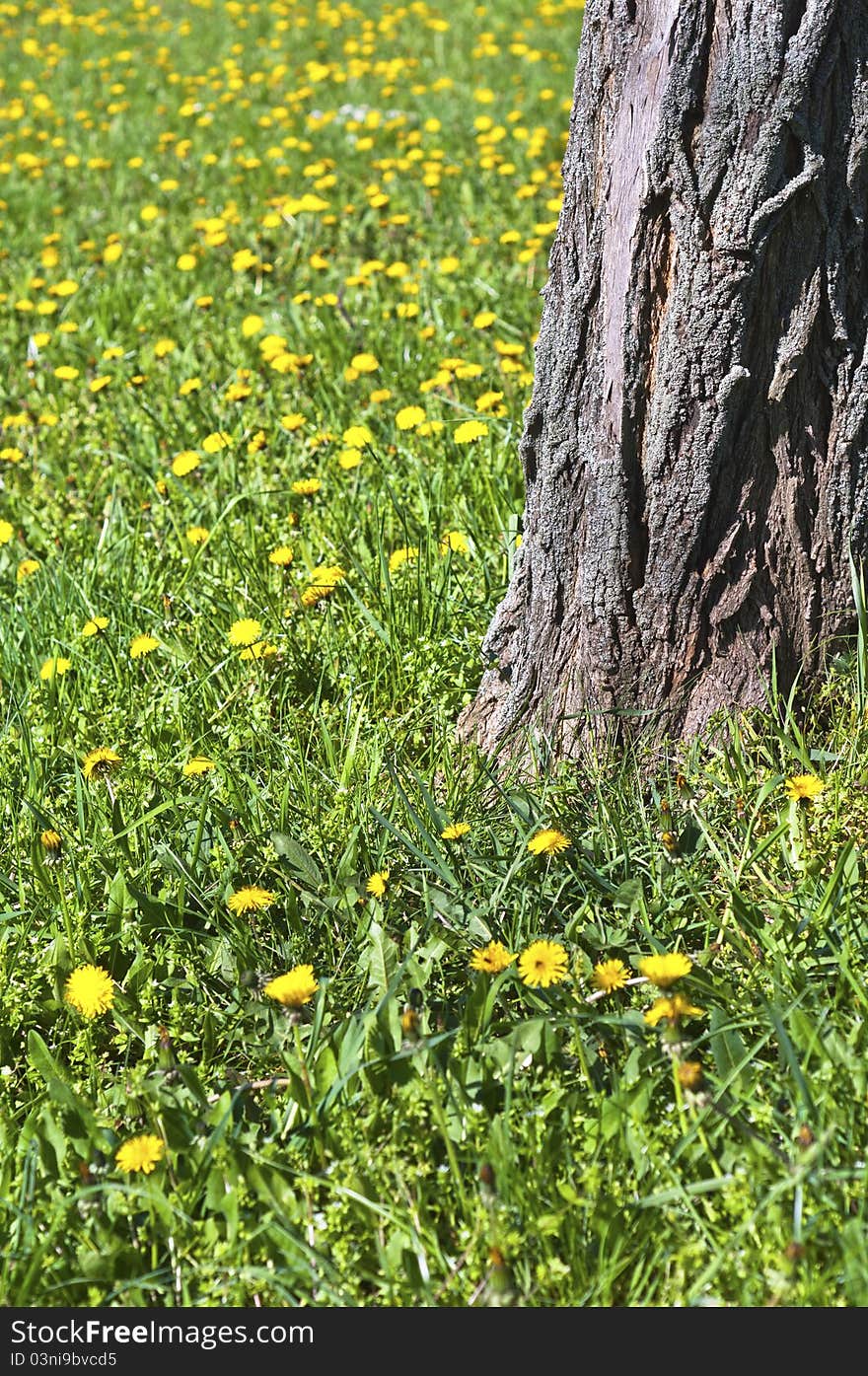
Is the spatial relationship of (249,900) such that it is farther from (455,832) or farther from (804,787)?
(804,787)

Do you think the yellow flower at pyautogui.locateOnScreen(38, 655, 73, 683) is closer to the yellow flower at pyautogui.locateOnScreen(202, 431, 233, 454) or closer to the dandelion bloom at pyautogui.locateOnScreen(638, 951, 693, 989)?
the yellow flower at pyautogui.locateOnScreen(202, 431, 233, 454)

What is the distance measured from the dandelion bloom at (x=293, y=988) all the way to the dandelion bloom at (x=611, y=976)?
0.43m

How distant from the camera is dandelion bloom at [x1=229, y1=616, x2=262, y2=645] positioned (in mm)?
2734

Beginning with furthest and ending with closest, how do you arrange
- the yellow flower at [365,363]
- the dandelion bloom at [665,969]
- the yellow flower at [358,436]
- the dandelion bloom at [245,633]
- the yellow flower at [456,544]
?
the yellow flower at [365,363] < the yellow flower at [358,436] < the yellow flower at [456,544] < the dandelion bloom at [245,633] < the dandelion bloom at [665,969]

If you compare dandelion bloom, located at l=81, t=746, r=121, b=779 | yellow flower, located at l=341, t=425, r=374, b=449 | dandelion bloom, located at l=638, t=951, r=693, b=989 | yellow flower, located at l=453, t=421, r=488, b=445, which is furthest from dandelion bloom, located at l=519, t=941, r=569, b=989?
yellow flower, located at l=341, t=425, r=374, b=449

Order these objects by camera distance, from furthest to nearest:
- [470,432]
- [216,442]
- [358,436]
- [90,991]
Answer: [216,442] → [358,436] → [470,432] → [90,991]

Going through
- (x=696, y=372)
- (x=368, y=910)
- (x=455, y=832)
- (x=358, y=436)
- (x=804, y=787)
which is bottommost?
(x=368, y=910)

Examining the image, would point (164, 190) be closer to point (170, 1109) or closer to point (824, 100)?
point (824, 100)

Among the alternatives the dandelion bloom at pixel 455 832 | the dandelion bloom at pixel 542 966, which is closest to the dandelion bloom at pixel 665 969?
the dandelion bloom at pixel 542 966

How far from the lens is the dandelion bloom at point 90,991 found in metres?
2.04

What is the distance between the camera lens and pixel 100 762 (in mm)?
2490

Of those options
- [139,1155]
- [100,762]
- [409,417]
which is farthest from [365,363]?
[139,1155]

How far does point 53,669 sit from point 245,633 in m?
0.43

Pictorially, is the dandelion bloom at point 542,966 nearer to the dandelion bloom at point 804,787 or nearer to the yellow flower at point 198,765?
the dandelion bloom at point 804,787
